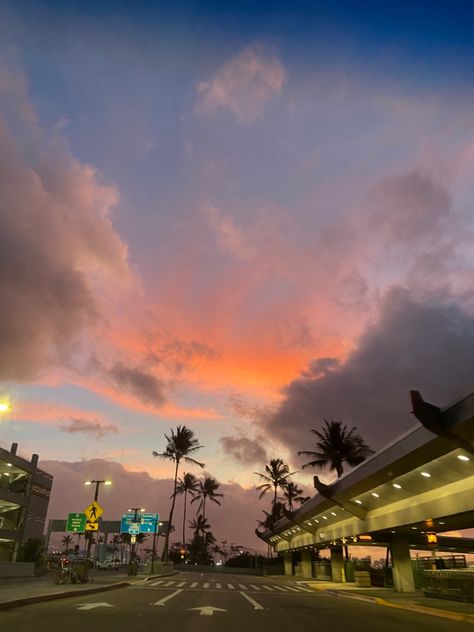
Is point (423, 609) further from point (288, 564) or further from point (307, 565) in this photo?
point (288, 564)

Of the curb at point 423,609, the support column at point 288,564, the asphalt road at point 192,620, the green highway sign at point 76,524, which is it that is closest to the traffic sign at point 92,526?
the asphalt road at point 192,620

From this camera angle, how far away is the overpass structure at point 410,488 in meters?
14.3

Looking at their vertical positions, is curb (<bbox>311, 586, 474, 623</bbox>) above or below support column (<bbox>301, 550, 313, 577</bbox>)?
below

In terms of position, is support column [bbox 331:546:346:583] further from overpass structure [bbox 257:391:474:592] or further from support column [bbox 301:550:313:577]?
support column [bbox 301:550:313:577]

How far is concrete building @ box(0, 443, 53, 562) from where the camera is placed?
178 ft

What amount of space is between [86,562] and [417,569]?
23804 mm

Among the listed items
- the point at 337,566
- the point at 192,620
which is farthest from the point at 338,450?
the point at 192,620

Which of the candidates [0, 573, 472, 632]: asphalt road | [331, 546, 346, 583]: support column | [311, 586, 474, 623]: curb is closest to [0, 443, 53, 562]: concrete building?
[331, 546, 346, 583]: support column

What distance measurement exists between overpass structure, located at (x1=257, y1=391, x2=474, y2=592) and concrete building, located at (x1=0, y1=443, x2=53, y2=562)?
3521 centimetres

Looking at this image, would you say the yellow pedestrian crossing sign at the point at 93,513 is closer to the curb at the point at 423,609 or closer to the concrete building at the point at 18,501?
the curb at the point at 423,609

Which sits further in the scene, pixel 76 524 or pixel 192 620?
pixel 76 524

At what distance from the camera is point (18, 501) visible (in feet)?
183

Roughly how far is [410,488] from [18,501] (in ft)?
165

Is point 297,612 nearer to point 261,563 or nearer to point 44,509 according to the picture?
point 44,509
